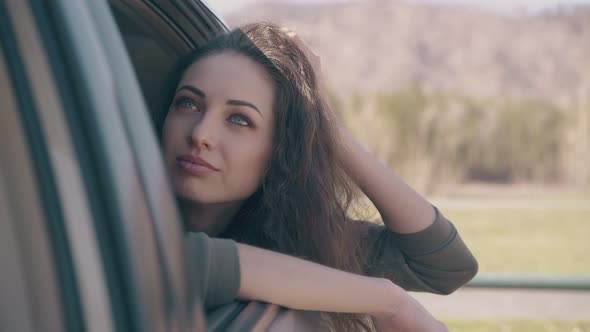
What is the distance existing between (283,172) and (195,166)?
225 mm

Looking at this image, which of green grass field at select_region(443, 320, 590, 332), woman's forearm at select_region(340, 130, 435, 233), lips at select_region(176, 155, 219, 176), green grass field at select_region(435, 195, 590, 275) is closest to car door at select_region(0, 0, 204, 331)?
lips at select_region(176, 155, 219, 176)

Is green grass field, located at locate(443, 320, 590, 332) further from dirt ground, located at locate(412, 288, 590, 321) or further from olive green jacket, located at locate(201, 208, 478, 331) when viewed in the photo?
olive green jacket, located at locate(201, 208, 478, 331)

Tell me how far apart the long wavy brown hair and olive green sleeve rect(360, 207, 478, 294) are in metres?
0.19

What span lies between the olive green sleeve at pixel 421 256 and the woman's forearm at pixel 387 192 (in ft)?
0.11

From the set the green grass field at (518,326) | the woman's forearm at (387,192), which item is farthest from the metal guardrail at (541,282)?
the woman's forearm at (387,192)

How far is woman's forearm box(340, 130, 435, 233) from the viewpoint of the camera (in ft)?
6.52

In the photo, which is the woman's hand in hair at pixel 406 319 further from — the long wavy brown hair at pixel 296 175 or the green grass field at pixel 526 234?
the green grass field at pixel 526 234

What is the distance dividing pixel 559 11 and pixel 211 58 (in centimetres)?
6490

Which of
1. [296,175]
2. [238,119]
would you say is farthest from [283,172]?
[238,119]

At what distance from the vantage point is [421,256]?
2.04 meters

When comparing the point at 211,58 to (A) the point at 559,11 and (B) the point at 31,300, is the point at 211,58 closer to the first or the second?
(B) the point at 31,300

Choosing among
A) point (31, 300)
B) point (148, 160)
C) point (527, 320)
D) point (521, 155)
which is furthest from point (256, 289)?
point (521, 155)

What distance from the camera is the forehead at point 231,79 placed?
1792mm

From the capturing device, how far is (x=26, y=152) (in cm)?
89
